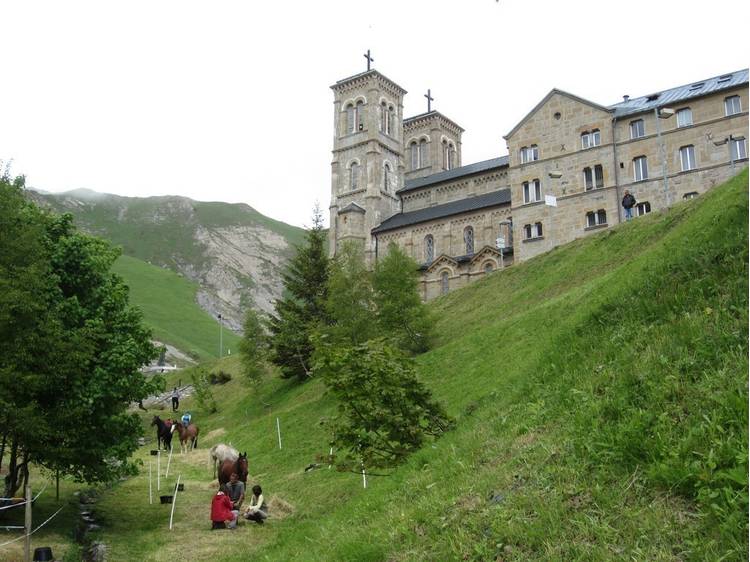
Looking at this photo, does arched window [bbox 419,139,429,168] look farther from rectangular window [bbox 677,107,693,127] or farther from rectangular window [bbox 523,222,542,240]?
rectangular window [bbox 677,107,693,127]

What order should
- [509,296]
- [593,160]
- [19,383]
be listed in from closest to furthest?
[19,383] → [509,296] → [593,160]

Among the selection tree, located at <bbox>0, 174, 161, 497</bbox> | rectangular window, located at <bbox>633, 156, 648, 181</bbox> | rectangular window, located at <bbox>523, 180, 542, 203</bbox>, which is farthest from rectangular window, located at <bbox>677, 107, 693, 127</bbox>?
tree, located at <bbox>0, 174, 161, 497</bbox>

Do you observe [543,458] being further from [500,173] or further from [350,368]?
[500,173]

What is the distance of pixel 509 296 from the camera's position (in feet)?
121

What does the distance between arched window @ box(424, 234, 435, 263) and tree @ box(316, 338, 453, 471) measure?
53.6 meters

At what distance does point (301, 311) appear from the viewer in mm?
41312

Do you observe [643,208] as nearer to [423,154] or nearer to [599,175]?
[599,175]

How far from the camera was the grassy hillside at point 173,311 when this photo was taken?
369ft

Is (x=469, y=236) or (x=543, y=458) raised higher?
(x=469, y=236)

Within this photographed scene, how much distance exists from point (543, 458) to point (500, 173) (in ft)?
202

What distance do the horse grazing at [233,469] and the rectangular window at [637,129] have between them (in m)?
42.4

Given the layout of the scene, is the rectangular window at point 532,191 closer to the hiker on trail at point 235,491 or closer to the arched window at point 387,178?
the arched window at point 387,178

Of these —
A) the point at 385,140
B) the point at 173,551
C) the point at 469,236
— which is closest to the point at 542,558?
the point at 173,551

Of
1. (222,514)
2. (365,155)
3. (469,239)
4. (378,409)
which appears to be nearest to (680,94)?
(469,239)
